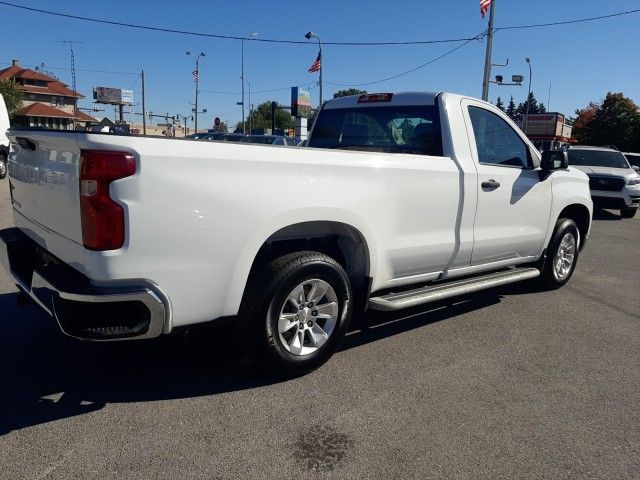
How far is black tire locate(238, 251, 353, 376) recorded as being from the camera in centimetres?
318

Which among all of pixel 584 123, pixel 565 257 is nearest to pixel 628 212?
pixel 565 257

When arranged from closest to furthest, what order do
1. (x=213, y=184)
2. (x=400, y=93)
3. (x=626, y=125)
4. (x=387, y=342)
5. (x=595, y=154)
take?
1. (x=213, y=184)
2. (x=387, y=342)
3. (x=400, y=93)
4. (x=595, y=154)
5. (x=626, y=125)

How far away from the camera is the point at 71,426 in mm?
2867

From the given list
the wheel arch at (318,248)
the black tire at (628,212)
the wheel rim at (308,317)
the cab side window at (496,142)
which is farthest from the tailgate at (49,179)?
the black tire at (628,212)

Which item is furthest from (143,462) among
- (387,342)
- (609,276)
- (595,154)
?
(595,154)

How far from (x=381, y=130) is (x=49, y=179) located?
281 centimetres

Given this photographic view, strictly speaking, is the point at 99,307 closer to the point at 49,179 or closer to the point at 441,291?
the point at 49,179

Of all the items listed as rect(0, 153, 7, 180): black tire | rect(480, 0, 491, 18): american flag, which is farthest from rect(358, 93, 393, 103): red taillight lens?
rect(480, 0, 491, 18): american flag

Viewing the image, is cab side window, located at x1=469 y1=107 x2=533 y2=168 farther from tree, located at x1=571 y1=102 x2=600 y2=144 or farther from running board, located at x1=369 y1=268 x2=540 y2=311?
tree, located at x1=571 y1=102 x2=600 y2=144

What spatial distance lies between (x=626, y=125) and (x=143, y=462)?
64408 millimetres

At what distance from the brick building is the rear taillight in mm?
69260

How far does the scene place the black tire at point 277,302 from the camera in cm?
318

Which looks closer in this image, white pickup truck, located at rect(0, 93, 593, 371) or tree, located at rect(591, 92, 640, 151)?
white pickup truck, located at rect(0, 93, 593, 371)

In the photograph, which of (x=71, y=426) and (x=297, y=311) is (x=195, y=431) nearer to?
(x=71, y=426)
